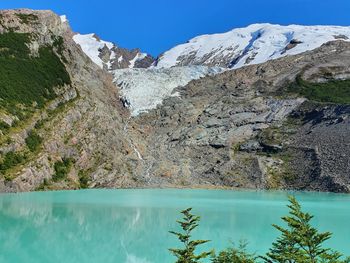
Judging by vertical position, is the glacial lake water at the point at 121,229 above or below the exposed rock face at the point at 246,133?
below

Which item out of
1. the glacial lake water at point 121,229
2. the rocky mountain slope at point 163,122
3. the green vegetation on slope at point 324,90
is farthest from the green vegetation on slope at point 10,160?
the green vegetation on slope at point 324,90

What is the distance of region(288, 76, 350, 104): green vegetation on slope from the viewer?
432 ft

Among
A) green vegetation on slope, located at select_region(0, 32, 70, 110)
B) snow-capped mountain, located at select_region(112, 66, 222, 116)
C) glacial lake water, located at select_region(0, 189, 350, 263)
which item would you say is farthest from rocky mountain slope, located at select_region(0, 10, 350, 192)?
glacial lake water, located at select_region(0, 189, 350, 263)

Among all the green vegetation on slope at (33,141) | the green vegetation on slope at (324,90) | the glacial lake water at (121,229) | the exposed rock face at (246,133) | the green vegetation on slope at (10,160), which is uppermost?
the green vegetation on slope at (324,90)

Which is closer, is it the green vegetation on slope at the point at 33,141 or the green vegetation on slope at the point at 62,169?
the green vegetation on slope at the point at 33,141

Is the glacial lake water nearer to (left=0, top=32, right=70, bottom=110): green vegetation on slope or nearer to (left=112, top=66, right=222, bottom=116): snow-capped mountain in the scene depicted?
(left=0, top=32, right=70, bottom=110): green vegetation on slope

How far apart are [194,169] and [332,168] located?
2914 cm

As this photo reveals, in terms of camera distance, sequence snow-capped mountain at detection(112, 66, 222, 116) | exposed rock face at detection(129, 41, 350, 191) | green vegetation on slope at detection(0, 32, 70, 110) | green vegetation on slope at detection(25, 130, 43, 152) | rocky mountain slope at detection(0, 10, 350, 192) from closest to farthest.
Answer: green vegetation on slope at detection(25, 130, 43, 152) → rocky mountain slope at detection(0, 10, 350, 192) → exposed rock face at detection(129, 41, 350, 191) → green vegetation on slope at detection(0, 32, 70, 110) → snow-capped mountain at detection(112, 66, 222, 116)

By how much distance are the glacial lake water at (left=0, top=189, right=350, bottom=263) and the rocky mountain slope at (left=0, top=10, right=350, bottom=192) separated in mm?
34933

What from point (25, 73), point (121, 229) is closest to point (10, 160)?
point (25, 73)

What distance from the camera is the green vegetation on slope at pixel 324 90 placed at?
131750 millimetres

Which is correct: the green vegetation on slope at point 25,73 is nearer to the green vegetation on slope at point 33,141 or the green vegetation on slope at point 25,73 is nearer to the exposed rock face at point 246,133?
the green vegetation on slope at point 33,141

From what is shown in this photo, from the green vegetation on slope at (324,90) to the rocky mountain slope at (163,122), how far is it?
0.26 metres

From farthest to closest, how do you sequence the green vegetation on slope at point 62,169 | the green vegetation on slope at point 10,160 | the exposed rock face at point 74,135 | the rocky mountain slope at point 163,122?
the rocky mountain slope at point 163,122 → the green vegetation on slope at point 62,169 → the exposed rock face at point 74,135 → the green vegetation on slope at point 10,160
